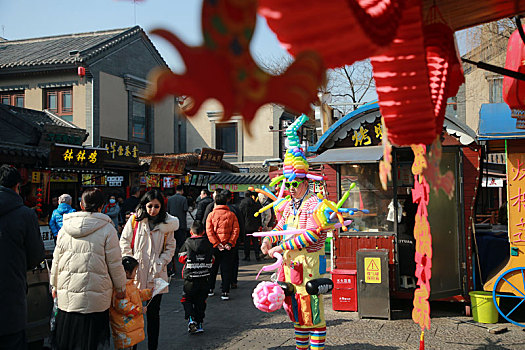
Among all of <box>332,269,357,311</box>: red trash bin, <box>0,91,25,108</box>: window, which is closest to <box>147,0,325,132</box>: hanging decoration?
<box>332,269,357,311</box>: red trash bin

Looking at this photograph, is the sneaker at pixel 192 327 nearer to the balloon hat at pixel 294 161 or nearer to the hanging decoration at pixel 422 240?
the balloon hat at pixel 294 161

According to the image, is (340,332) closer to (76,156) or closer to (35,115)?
(76,156)

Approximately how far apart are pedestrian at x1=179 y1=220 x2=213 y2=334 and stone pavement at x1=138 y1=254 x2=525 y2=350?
232mm

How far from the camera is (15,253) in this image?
370 centimetres

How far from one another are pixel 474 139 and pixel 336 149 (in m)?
2.16

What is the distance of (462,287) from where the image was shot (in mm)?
7004

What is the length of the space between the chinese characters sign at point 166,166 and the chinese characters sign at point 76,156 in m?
3.16

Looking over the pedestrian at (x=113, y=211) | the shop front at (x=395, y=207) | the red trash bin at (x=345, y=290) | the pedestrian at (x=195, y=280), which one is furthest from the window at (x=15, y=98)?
the red trash bin at (x=345, y=290)

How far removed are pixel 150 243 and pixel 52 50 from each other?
17.6m

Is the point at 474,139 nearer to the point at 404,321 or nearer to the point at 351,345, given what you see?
the point at 404,321

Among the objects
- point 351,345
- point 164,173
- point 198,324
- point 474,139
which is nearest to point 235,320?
point 198,324

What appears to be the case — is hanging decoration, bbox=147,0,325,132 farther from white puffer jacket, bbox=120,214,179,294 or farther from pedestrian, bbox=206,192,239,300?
pedestrian, bbox=206,192,239,300

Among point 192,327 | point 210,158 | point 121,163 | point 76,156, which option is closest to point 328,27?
point 192,327

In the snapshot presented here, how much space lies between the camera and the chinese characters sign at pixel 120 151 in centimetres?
1536
